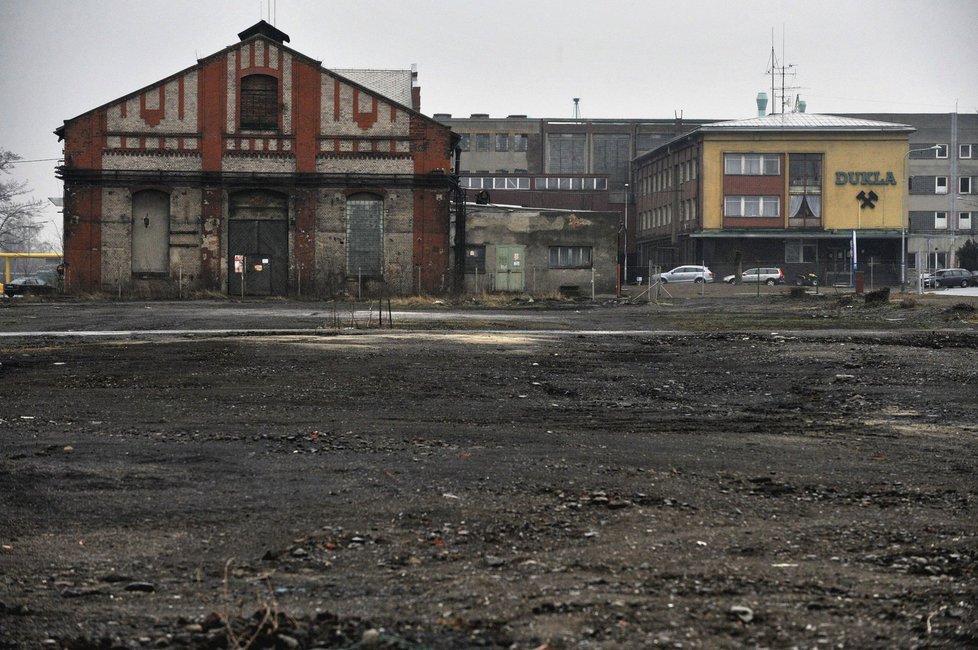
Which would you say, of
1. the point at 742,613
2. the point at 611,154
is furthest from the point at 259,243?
the point at 611,154

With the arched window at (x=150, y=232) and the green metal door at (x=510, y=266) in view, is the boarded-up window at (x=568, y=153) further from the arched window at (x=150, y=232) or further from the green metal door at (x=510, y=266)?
the arched window at (x=150, y=232)

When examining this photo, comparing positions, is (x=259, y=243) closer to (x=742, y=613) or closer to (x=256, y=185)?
(x=256, y=185)

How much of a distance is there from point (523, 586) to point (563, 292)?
43.2 metres

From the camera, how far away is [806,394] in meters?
12.6

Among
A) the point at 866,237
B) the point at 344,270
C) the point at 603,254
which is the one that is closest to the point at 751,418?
the point at 344,270

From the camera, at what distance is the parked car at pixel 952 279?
6669 centimetres

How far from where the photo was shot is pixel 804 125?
75688 mm

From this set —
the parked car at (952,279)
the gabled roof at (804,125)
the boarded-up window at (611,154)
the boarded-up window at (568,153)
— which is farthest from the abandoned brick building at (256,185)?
the boarded-up window at (611,154)

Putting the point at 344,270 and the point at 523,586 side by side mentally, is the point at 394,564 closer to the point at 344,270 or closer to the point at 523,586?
the point at 523,586

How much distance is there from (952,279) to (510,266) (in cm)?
3023

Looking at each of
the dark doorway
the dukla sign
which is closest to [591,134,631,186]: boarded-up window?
the dukla sign

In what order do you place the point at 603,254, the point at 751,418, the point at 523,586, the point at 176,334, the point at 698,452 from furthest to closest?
the point at 603,254 < the point at 176,334 < the point at 751,418 < the point at 698,452 < the point at 523,586

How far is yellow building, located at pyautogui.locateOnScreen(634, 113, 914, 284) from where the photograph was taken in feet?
245

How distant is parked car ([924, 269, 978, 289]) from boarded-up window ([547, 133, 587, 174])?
41.1 metres
